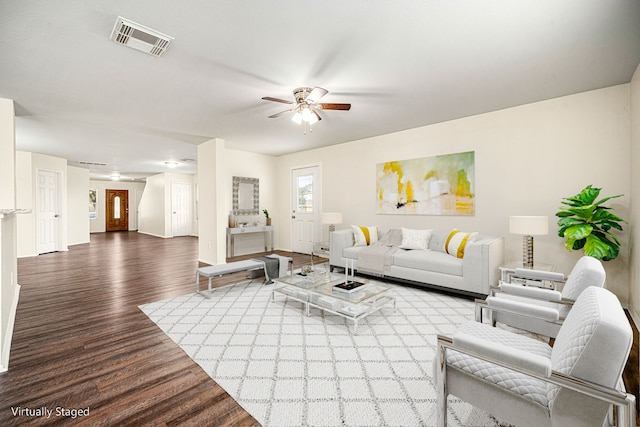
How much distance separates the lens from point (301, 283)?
334cm

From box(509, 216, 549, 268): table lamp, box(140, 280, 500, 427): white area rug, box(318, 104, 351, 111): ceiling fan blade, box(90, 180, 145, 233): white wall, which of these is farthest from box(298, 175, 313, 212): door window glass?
box(90, 180, 145, 233): white wall

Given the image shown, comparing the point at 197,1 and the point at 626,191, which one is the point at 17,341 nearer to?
the point at 197,1

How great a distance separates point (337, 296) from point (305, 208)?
4.22 m

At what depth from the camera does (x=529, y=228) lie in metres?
3.28

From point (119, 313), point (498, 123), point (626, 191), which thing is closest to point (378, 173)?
point (498, 123)

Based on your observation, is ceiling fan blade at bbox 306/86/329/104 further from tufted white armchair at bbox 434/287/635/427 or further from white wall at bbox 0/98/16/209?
white wall at bbox 0/98/16/209

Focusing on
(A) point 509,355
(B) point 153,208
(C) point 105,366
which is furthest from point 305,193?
(B) point 153,208

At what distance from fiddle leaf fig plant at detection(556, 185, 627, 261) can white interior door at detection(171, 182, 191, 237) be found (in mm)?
11136

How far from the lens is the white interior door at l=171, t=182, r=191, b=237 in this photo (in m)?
10.5

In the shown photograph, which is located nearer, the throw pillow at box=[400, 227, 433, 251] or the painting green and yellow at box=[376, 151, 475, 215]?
the painting green and yellow at box=[376, 151, 475, 215]

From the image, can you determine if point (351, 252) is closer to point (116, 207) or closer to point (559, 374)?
point (559, 374)

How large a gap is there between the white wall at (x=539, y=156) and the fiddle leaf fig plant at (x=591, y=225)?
385 mm

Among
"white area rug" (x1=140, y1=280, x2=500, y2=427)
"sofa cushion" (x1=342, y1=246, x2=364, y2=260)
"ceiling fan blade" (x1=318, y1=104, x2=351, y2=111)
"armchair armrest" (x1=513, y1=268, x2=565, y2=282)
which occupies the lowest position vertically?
"white area rug" (x1=140, y1=280, x2=500, y2=427)

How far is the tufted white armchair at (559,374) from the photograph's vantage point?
38.4 inches
